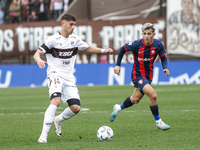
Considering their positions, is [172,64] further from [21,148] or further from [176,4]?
[21,148]

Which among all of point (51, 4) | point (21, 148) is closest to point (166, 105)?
point (21, 148)

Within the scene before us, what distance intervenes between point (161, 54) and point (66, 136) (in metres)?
2.48

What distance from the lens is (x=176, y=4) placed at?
67.7 ft

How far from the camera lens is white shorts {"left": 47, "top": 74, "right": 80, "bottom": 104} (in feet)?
20.8

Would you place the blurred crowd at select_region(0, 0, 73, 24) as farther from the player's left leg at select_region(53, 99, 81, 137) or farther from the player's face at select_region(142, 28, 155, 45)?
the player's left leg at select_region(53, 99, 81, 137)

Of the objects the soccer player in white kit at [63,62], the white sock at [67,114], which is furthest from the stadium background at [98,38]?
the soccer player in white kit at [63,62]

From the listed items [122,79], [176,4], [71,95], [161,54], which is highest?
[176,4]

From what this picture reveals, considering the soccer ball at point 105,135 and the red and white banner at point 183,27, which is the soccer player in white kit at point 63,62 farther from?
the red and white banner at point 183,27

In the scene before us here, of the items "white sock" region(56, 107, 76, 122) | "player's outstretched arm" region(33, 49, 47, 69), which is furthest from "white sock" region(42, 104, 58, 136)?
"player's outstretched arm" region(33, 49, 47, 69)

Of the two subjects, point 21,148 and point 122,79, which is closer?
point 21,148

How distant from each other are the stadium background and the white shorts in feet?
42.0

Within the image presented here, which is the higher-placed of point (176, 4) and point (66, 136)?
point (176, 4)

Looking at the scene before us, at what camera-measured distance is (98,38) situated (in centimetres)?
2197

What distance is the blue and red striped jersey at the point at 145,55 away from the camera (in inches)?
301
